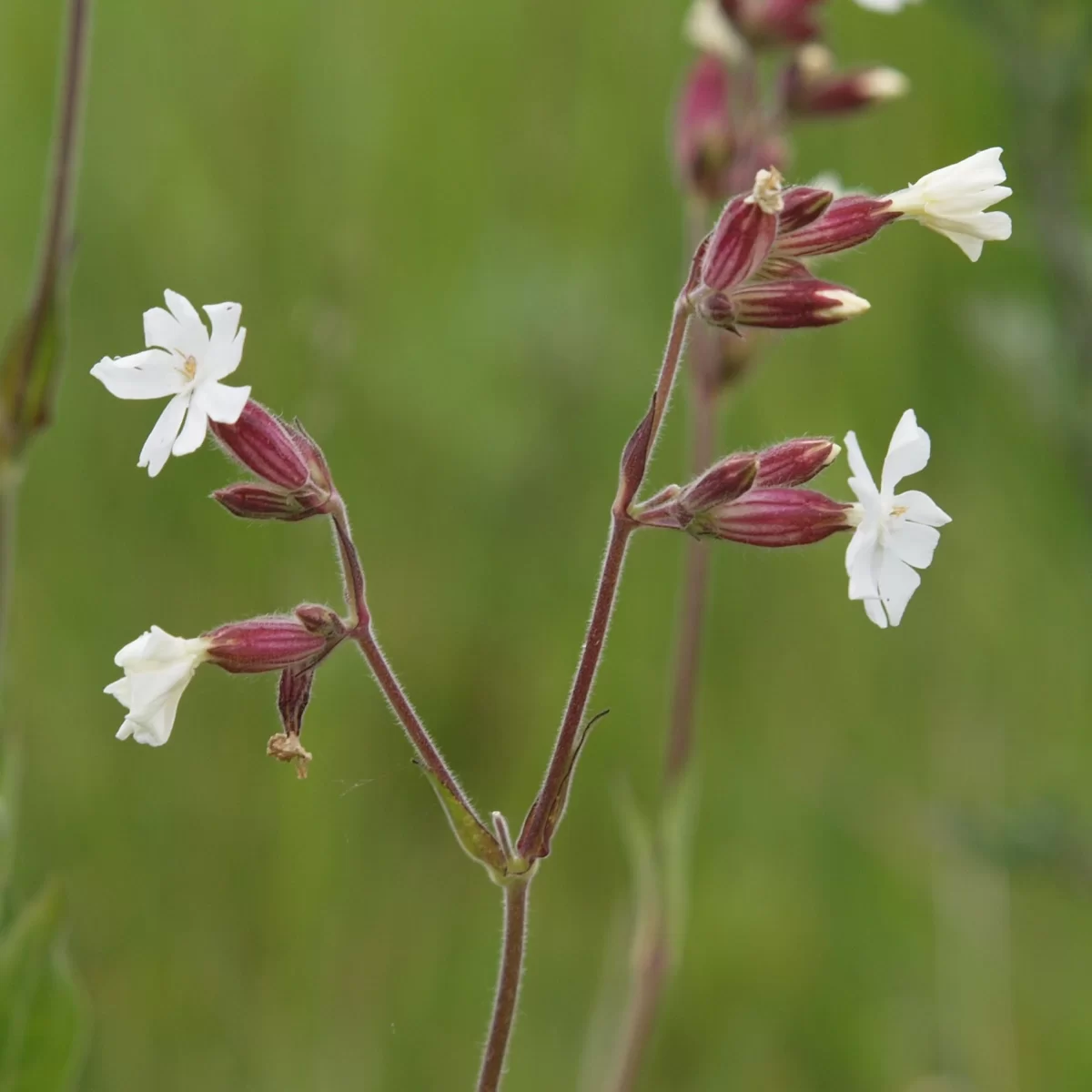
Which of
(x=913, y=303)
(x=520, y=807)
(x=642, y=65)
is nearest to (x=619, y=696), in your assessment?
(x=520, y=807)

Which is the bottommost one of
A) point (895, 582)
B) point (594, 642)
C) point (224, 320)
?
point (594, 642)

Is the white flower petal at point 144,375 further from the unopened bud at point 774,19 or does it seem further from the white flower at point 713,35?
the white flower at point 713,35

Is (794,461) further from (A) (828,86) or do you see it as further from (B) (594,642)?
(A) (828,86)

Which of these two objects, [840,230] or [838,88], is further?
[838,88]

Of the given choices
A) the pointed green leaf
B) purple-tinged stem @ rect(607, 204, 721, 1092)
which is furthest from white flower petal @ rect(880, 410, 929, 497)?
purple-tinged stem @ rect(607, 204, 721, 1092)

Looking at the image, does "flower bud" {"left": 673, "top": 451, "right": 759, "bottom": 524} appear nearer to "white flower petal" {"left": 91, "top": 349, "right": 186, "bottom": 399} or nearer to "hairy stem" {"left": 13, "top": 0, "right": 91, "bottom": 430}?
"white flower petal" {"left": 91, "top": 349, "right": 186, "bottom": 399}

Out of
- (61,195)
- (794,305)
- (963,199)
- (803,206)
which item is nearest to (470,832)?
(794,305)

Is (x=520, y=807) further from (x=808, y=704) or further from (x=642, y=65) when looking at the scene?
(x=642, y=65)

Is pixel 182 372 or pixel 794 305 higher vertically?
pixel 794 305

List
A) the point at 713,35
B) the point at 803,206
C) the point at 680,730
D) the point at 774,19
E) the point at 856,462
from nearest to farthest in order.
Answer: the point at 856,462 < the point at 803,206 < the point at 680,730 < the point at 774,19 < the point at 713,35
